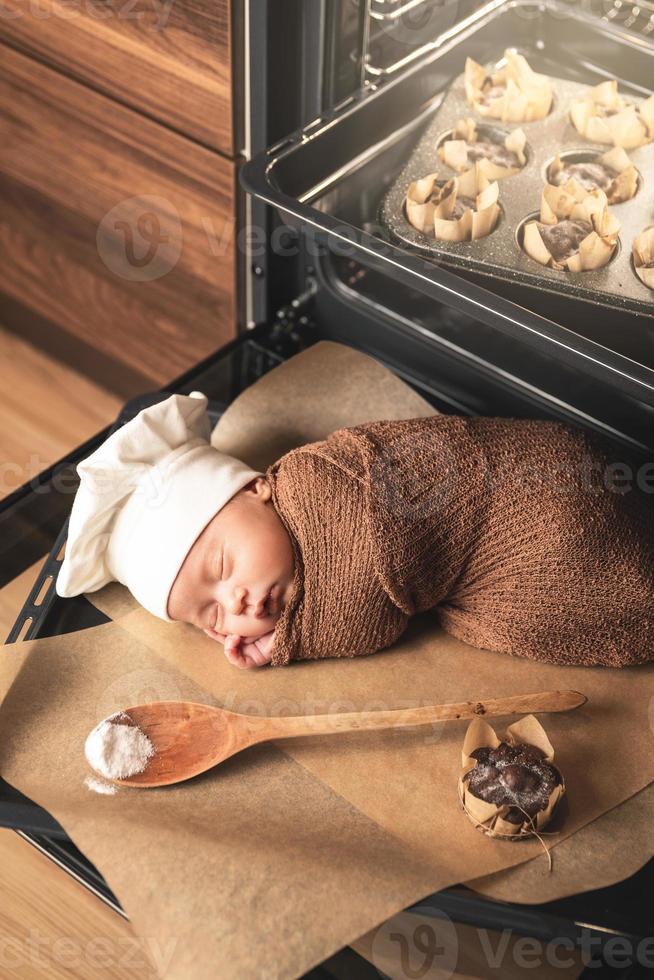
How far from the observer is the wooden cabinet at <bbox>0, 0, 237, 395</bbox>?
3.02ft

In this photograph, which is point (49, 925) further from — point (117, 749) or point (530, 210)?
point (530, 210)

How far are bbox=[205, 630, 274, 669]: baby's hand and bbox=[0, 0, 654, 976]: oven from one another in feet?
0.42

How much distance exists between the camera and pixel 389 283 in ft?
3.37

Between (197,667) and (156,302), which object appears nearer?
(197,667)

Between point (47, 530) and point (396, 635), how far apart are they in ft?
1.10

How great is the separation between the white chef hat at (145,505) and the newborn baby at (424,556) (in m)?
0.02

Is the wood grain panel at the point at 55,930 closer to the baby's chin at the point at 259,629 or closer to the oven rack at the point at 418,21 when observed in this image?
the baby's chin at the point at 259,629

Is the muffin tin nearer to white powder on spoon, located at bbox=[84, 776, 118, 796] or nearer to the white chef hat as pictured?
the white chef hat

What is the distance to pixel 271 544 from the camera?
76cm

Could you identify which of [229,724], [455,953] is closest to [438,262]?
[229,724]

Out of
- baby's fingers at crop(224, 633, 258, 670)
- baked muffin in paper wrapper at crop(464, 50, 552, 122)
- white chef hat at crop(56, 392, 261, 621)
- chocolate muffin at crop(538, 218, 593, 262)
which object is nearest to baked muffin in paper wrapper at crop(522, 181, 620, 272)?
chocolate muffin at crop(538, 218, 593, 262)

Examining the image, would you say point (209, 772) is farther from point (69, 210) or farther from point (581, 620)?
point (69, 210)

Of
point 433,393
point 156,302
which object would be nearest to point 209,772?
point 433,393

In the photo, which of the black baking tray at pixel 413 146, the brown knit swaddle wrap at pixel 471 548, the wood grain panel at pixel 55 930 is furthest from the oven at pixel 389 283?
the wood grain panel at pixel 55 930
